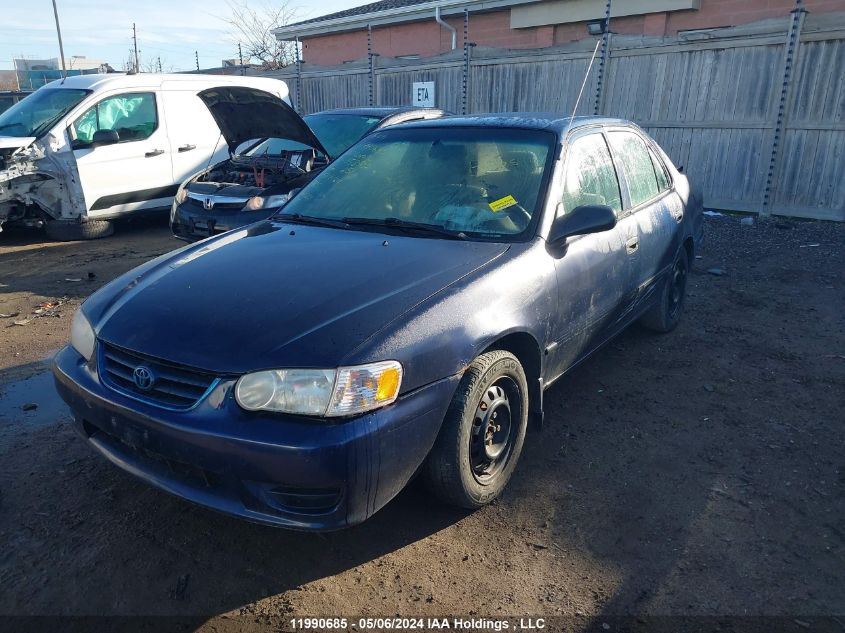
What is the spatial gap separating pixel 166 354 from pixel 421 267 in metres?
1.11

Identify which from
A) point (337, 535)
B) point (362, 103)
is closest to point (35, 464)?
point (337, 535)

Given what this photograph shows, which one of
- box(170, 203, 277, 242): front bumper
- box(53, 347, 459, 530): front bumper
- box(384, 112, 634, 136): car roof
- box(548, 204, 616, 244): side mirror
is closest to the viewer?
box(53, 347, 459, 530): front bumper

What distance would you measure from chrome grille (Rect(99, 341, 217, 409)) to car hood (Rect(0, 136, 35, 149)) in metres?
6.26

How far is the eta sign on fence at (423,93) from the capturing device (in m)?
12.7

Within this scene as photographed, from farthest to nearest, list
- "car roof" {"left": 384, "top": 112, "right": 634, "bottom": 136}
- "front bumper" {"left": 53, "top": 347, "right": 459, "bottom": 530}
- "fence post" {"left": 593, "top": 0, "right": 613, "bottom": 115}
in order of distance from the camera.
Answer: "fence post" {"left": 593, "top": 0, "right": 613, "bottom": 115} → "car roof" {"left": 384, "top": 112, "right": 634, "bottom": 136} → "front bumper" {"left": 53, "top": 347, "right": 459, "bottom": 530}

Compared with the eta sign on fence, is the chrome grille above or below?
below

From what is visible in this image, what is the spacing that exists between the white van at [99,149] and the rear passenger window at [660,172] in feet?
18.8

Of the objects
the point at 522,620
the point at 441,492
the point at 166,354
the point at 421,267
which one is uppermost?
the point at 421,267

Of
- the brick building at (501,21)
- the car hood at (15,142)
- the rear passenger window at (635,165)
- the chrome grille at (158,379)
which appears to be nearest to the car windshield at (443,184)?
the rear passenger window at (635,165)

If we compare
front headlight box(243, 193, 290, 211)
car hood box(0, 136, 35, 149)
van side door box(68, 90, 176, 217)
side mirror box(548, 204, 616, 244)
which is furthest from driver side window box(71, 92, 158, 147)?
side mirror box(548, 204, 616, 244)

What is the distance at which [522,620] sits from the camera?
2312mm

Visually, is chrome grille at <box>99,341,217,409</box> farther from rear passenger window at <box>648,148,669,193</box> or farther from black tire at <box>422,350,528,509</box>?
rear passenger window at <box>648,148,669,193</box>

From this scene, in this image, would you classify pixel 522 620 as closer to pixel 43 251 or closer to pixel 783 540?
pixel 783 540

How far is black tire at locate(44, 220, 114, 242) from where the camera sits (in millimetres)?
7984
